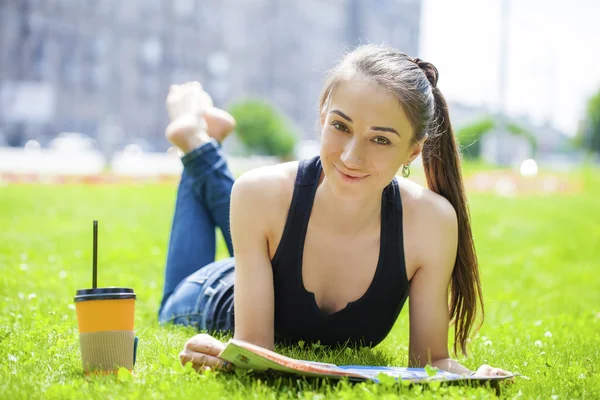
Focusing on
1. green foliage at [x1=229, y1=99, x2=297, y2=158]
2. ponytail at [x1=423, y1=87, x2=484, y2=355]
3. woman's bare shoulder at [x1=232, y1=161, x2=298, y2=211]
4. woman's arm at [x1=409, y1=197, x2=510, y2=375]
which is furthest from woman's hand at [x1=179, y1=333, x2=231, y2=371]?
green foliage at [x1=229, y1=99, x2=297, y2=158]

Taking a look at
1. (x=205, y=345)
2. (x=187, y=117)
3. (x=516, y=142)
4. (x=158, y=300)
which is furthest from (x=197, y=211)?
(x=516, y=142)

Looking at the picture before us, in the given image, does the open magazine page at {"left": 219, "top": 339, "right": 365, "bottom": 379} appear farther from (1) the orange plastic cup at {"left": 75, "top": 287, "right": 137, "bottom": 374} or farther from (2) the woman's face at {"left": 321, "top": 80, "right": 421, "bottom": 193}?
(2) the woman's face at {"left": 321, "top": 80, "right": 421, "bottom": 193}

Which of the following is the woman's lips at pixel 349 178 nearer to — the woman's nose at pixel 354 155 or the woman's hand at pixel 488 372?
the woman's nose at pixel 354 155

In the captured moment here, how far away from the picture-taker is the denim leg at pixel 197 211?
4156 millimetres

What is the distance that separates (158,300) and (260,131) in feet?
99.7

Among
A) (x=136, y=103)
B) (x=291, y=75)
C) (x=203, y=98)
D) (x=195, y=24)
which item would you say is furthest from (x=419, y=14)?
(x=203, y=98)

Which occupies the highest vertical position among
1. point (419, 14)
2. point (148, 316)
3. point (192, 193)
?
point (419, 14)

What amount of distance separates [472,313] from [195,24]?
2264 inches

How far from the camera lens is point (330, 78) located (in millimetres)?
2924

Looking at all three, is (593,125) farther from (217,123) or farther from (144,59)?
(217,123)

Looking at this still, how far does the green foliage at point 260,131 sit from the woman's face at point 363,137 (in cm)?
3227

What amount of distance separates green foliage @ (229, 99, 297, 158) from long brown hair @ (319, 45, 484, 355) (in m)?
31.9

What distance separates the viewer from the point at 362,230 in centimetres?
309

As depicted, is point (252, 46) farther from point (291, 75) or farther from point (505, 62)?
point (505, 62)
